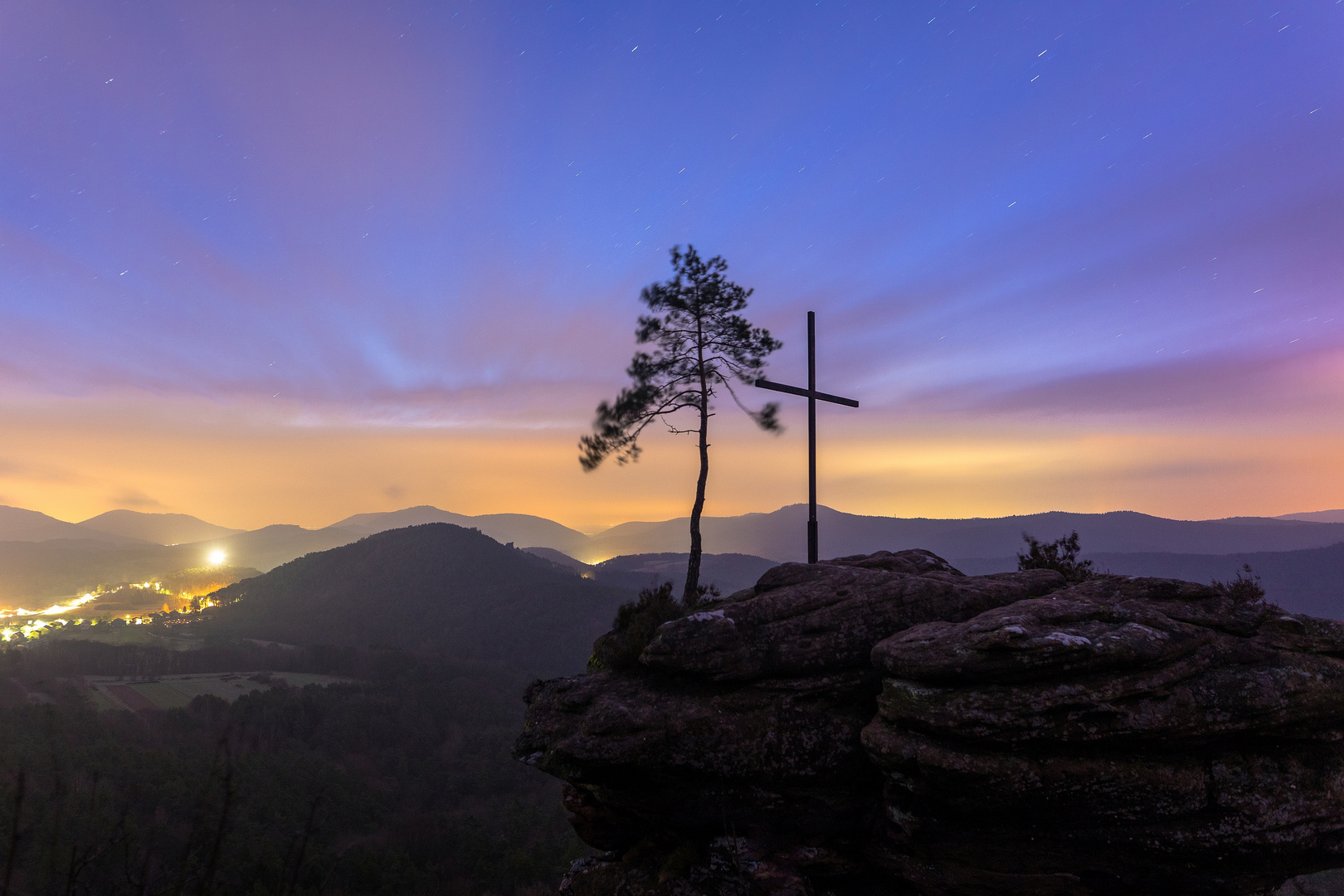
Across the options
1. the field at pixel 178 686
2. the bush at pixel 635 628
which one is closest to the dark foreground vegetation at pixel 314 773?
the field at pixel 178 686

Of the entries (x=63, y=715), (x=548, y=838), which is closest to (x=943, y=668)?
(x=548, y=838)

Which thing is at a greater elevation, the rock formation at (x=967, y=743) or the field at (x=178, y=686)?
the rock formation at (x=967, y=743)

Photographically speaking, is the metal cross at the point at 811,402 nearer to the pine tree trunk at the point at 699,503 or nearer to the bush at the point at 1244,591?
the pine tree trunk at the point at 699,503

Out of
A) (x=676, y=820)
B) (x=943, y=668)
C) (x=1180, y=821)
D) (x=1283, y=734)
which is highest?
(x=943, y=668)

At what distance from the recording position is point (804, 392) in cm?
1980

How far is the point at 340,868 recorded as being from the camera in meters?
60.7

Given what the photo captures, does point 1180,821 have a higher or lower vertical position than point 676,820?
higher

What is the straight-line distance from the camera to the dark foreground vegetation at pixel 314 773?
57.6 meters

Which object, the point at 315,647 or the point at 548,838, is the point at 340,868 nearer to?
the point at 548,838

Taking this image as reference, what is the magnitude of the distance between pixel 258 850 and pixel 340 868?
8.21 meters

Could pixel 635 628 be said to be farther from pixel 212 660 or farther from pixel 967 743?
pixel 212 660

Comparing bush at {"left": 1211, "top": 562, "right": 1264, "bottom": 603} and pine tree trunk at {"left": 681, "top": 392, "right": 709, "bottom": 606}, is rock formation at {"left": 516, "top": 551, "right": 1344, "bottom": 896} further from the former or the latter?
pine tree trunk at {"left": 681, "top": 392, "right": 709, "bottom": 606}

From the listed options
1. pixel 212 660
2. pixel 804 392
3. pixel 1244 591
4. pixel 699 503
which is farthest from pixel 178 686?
pixel 1244 591

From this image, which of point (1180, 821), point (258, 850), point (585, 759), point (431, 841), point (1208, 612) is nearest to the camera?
point (1180, 821)
